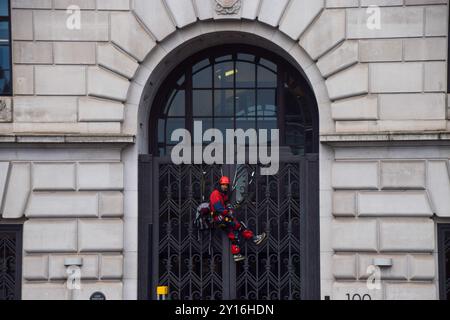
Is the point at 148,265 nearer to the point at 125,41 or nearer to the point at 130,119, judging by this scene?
the point at 130,119

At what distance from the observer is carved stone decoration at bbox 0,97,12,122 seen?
1083 inches

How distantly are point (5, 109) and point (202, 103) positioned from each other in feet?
15.1

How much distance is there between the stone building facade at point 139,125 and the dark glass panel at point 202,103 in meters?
1.50

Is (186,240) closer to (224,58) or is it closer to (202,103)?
(202,103)

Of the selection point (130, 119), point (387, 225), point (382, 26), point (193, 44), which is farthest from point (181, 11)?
point (387, 225)

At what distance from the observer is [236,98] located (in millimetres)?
28812

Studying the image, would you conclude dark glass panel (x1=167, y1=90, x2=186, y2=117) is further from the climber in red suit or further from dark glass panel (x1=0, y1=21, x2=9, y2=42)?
dark glass panel (x1=0, y1=21, x2=9, y2=42)

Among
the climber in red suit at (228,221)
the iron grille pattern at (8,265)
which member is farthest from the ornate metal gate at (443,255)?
the iron grille pattern at (8,265)

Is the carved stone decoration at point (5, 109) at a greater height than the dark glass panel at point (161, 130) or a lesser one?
greater

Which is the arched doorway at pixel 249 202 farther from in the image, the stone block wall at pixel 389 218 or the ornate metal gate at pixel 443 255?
the ornate metal gate at pixel 443 255

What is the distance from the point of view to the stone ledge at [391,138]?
26.7 metres

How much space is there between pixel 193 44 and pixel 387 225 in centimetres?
608

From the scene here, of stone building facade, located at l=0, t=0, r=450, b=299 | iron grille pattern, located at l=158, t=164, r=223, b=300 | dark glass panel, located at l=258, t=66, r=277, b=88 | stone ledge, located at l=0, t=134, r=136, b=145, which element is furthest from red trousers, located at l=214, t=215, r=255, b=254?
dark glass panel, located at l=258, t=66, r=277, b=88

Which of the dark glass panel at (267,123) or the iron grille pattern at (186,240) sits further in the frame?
the dark glass panel at (267,123)
